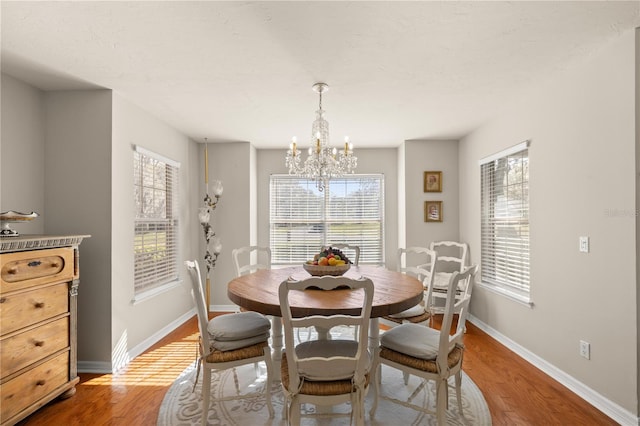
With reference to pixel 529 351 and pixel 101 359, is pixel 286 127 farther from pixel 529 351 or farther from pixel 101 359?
pixel 529 351

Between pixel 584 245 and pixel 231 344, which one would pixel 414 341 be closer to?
pixel 231 344

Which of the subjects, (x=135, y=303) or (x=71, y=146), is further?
(x=135, y=303)

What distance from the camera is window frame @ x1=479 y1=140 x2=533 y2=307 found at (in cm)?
338


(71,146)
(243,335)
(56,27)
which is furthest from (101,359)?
(56,27)

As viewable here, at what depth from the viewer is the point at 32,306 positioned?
2260mm

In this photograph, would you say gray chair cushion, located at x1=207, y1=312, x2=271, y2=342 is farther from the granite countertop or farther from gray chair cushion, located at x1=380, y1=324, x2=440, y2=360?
the granite countertop

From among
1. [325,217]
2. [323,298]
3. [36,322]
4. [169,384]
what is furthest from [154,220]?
[323,298]

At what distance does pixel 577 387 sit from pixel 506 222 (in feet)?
5.59

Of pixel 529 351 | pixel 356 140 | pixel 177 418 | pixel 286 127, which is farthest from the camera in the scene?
pixel 356 140

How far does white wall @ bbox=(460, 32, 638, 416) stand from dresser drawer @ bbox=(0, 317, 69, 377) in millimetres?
3897

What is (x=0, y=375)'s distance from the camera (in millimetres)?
2008

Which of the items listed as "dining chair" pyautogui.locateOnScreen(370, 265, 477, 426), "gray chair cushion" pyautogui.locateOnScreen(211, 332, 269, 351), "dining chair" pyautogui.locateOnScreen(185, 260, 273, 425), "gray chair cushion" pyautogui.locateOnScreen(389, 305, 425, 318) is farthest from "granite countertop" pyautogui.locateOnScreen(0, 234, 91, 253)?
"gray chair cushion" pyautogui.locateOnScreen(389, 305, 425, 318)

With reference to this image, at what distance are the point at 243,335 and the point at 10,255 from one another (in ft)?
5.05

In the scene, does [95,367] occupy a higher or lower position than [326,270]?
lower
